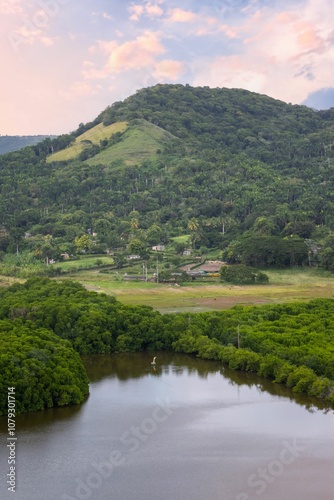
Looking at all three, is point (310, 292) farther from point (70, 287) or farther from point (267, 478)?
point (267, 478)

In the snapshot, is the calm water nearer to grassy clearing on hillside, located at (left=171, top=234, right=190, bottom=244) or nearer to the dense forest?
the dense forest

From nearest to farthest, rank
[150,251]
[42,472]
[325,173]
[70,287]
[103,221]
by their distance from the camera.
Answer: [42,472] → [70,287] → [150,251] → [103,221] → [325,173]

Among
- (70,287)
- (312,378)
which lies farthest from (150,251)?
(312,378)

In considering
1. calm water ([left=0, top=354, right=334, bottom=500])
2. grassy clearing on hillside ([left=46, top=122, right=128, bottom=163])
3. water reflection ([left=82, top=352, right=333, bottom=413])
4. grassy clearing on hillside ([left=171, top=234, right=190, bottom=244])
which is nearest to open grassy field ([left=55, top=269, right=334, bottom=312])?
water reflection ([left=82, top=352, right=333, bottom=413])

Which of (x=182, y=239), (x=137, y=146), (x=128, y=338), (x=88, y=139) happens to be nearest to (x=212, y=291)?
(x=128, y=338)

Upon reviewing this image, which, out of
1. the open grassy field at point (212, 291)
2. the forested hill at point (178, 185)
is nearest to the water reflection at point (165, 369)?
the open grassy field at point (212, 291)

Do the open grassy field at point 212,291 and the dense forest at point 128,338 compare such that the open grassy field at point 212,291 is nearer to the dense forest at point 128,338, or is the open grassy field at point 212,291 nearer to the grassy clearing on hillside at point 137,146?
the dense forest at point 128,338
